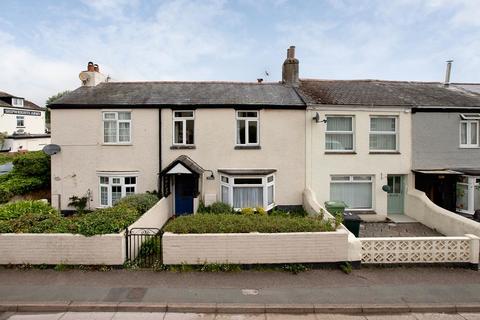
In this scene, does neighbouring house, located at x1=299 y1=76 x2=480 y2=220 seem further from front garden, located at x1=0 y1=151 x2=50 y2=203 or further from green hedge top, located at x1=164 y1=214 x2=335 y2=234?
front garden, located at x1=0 y1=151 x2=50 y2=203

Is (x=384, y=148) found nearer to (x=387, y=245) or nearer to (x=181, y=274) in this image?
(x=387, y=245)

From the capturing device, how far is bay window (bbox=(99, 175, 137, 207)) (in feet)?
43.3

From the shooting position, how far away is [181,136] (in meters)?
13.5

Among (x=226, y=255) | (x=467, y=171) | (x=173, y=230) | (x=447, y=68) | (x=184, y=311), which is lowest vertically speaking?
(x=184, y=311)

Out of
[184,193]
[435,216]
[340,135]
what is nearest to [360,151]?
[340,135]

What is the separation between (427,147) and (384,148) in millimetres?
1976

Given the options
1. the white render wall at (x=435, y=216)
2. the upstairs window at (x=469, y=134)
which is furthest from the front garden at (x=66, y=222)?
the upstairs window at (x=469, y=134)

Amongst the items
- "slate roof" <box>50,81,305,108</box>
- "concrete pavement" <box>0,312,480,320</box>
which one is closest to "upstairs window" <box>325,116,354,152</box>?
"slate roof" <box>50,81,305,108</box>

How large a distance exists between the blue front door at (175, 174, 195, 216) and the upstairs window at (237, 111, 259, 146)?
3031 millimetres

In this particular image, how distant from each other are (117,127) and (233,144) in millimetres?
5521

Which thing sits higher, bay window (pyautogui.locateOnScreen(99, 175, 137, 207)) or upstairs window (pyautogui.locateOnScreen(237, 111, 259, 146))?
upstairs window (pyautogui.locateOnScreen(237, 111, 259, 146))

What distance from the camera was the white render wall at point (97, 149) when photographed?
519 inches

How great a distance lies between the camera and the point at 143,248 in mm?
8406

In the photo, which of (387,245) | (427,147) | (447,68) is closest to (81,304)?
(387,245)
